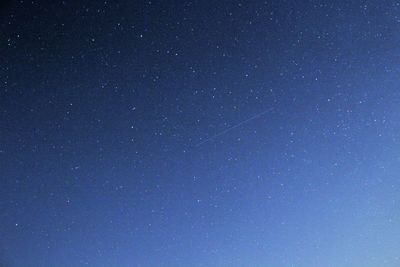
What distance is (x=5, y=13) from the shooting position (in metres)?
0.85

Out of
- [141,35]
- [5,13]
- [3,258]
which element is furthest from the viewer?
[3,258]

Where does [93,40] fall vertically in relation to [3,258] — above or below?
above

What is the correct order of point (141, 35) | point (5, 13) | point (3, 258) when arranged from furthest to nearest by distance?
point (3, 258) < point (141, 35) < point (5, 13)

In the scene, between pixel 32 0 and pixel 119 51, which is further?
pixel 119 51

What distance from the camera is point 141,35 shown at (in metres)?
0.97

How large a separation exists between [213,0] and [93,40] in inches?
14.9

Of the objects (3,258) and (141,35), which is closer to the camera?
(141,35)

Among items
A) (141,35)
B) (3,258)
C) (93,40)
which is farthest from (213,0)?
(3,258)

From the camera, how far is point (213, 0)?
943 mm

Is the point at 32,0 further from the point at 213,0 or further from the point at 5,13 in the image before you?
the point at 213,0

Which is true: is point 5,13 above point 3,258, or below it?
above

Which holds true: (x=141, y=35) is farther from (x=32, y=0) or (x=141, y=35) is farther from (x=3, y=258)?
(x=3, y=258)

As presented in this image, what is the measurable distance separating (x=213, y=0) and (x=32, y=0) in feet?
1.66

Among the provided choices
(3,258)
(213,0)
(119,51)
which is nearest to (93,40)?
(119,51)
